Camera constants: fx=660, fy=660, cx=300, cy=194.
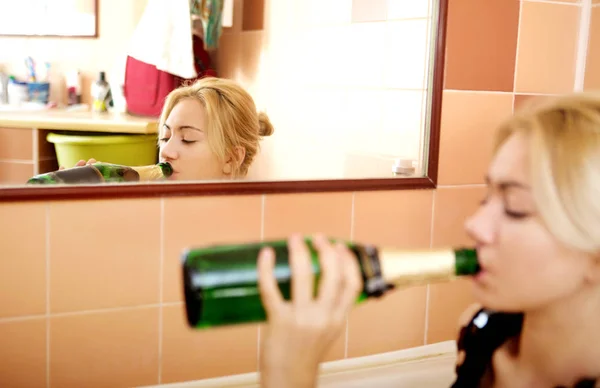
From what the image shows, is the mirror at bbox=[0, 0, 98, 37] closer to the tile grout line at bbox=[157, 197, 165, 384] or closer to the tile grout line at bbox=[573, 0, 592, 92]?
the tile grout line at bbox=[157, 197, 165, 384]

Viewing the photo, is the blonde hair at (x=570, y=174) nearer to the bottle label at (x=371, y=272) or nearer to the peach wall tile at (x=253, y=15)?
the bottle label at (x=371, y=272)

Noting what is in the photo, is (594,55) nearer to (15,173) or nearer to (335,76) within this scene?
(335,76)

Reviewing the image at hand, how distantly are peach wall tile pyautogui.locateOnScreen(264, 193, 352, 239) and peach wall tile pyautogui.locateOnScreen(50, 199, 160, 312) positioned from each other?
220 mm

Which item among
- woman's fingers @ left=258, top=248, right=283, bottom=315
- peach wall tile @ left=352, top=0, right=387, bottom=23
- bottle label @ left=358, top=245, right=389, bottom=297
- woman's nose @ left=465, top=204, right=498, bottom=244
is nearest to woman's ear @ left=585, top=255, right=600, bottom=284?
woman's nose @ left=465, top=204, right=498, bottom=244

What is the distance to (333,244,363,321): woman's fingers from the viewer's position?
65 cm

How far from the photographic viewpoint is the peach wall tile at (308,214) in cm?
126

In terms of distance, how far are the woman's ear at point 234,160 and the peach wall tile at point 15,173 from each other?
355 millimetres

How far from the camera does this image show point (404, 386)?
1.37 meters

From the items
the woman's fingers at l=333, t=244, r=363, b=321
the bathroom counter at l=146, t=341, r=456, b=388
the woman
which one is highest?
the woman

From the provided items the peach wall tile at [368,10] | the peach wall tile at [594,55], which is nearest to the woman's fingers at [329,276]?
the peach wall tile at [368,10]

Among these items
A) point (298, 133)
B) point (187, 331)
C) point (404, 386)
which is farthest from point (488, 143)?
point (187, 331)

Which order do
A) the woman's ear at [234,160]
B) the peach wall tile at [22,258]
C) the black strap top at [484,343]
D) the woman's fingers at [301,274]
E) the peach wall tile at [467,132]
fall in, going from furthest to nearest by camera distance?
the peach wall tile at [467,132] < the woman's ear at [234,160] < the peach wall tile at [22,258] < the black strap top at [484,343] < the woman's fingers at [301,274]

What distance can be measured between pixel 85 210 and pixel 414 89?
0.72 meters

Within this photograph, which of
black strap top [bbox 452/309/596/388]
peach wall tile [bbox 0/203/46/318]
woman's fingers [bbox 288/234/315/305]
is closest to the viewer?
woman's fingers [bbox 288/234/315/305]
